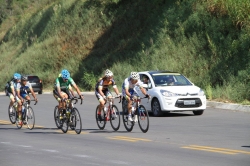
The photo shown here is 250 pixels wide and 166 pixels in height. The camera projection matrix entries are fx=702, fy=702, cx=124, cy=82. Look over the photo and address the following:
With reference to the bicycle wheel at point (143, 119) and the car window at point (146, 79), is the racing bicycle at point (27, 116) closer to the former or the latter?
the bicycle wheel at point (143, 119)

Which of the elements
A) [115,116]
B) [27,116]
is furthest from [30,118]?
[115,116]

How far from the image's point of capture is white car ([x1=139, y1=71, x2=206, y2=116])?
23.8m

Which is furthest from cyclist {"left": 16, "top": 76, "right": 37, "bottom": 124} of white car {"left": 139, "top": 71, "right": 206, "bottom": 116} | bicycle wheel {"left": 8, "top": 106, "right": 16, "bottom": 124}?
white car {"left": 139, "top": 71, "right": 206, "bottom": 116}

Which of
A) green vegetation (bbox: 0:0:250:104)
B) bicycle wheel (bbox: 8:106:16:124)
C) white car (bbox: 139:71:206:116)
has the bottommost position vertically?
bicycle wheel (bbox: 8:106:16:124)

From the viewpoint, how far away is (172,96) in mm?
23797

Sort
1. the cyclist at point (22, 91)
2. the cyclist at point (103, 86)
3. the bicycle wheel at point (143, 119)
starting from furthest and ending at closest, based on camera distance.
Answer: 1. the cyclist at point (22, 91)
2. the cyclist at point (103, 86)
3. the bicycle wheel at point (143, 119)

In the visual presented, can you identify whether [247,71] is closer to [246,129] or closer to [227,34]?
[227,34]

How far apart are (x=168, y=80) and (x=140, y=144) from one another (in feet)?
31.6

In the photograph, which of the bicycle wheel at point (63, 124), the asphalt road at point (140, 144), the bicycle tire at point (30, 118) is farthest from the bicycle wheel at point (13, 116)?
the bicycle wheel at point (63, 124)

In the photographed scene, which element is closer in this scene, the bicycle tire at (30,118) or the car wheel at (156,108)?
the bicycle tire at (30,118)

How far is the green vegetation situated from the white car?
15.6 ft

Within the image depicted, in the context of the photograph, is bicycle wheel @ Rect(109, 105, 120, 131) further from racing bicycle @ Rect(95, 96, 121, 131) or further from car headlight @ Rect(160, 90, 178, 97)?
car headlight @ Rect(160, 90, 178, 97)

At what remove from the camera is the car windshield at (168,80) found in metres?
24.8

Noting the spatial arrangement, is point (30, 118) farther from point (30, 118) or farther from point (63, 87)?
point (63, 87)
